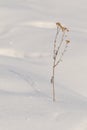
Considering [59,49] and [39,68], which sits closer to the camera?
[39,68]

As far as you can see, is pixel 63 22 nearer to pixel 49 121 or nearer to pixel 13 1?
pixel 13 1

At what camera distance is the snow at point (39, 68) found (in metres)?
1.97

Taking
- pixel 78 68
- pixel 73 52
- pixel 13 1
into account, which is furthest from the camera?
pixel 13 1

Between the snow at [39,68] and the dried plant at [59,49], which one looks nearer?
the snow at [39,68]

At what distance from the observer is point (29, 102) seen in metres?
2.11

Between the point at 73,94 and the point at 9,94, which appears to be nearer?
the point at 9,94

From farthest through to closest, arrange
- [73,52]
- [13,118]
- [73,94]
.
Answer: [73,52] < [73,94] < [13,118]

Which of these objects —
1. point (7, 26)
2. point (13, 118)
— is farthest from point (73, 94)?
point (7, 26)

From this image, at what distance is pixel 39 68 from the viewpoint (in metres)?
2.71

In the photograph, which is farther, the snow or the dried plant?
the dried plant

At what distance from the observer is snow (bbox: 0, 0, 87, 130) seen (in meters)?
1.97

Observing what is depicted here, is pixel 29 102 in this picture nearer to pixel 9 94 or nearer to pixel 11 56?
pixel 9 94

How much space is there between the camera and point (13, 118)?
1.92 meters

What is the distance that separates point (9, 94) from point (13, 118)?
26cm
